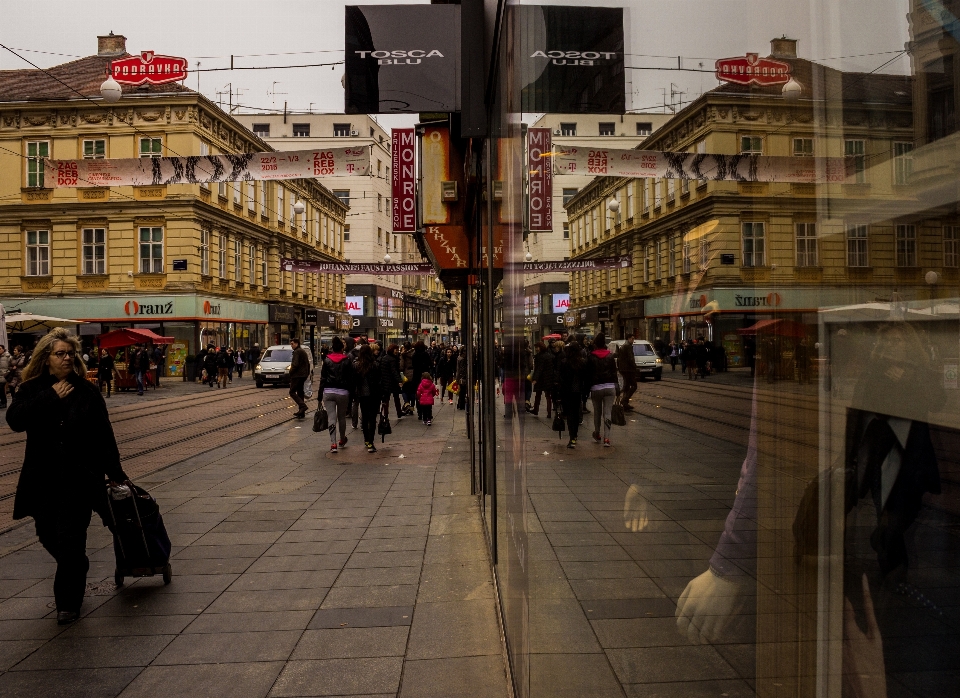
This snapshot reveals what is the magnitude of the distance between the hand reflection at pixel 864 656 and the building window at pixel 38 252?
41172 mm

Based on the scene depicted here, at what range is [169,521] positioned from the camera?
7617mm

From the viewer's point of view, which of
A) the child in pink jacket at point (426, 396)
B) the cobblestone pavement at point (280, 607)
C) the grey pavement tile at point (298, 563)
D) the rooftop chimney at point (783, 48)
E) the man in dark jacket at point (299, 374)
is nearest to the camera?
the rooftop chimney at point (783, 48)

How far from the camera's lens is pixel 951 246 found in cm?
56

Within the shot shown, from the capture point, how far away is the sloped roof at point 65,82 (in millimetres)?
34031

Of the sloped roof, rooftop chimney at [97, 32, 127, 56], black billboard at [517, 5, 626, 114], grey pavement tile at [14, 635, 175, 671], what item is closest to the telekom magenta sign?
grey pavement tile at [14, 635, 175, 671]

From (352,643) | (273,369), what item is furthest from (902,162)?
(273,369)

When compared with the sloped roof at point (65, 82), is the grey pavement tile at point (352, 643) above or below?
below

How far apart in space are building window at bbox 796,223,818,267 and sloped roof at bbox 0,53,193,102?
3562 centimetres

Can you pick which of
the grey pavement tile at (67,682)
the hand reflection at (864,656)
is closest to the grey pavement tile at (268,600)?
the grey pavement tile at (67,682)

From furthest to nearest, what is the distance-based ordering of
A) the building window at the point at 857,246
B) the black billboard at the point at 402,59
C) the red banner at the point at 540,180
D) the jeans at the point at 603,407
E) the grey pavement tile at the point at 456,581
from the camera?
the black billboard at the point at 402,59 → the grey pavement tile at the point at 456,581 → the red banner at the point at 540,180 → the jeans at the point at 603,407 → the building window at the point at 857,246

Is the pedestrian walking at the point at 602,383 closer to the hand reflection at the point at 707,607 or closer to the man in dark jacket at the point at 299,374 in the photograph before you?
the hand reflection at the point at 707,607

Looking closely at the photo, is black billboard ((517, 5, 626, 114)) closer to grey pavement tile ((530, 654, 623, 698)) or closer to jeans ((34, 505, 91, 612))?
grey pavement tile ((530, 654, 623, 698))

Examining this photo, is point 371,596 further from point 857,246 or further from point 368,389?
point 368,389

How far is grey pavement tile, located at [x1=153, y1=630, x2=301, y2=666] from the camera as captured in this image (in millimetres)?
4121
